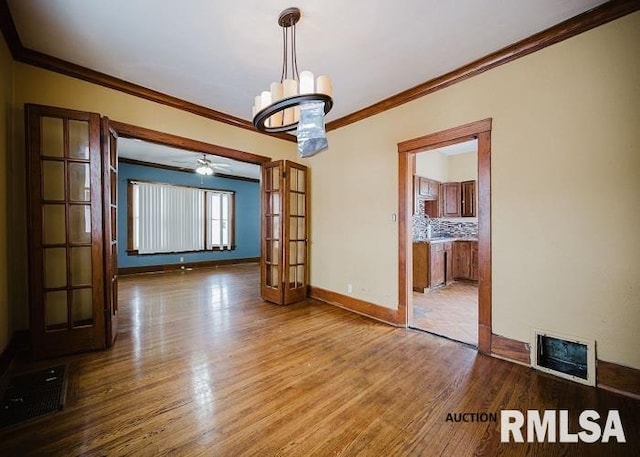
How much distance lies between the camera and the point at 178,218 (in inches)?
285

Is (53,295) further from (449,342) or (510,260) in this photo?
(510,260)

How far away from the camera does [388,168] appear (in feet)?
11.1

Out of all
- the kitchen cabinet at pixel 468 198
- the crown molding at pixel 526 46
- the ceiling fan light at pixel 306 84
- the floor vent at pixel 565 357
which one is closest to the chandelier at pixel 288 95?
the ceiling fan light at pixel 306 84

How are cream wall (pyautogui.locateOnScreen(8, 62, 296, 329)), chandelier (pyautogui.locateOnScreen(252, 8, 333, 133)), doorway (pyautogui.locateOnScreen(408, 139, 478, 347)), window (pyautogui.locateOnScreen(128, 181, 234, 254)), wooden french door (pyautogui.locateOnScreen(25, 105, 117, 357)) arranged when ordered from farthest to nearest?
window (pyautogui.locateOnScreen(128, 181, 234, 254)), doorway (pyautogui.locateOnScreen(408, 139, 478, 347)), cream wall (pyautogui.locateOnScreen(8, 62, 296, 329)), wooden french door (pyautogui.locateOnScreen(25, 105, 117, 357)), chandelier (pyautogui.locateOnScreen(252, 8, 333, 133))

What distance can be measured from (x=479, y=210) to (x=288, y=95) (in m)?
2.09

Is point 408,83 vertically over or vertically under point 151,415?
over

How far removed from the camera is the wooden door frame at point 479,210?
2525 millimetres

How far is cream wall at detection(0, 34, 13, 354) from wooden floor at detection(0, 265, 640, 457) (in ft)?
1.36

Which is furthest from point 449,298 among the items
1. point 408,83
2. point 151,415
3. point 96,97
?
point 96,97

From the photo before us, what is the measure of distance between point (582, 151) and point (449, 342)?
2.05 metres

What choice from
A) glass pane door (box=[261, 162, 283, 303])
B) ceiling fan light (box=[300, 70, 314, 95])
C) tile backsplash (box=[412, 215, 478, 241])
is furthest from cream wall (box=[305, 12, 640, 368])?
tile backsplash (box=[412, 215, 478, 241])

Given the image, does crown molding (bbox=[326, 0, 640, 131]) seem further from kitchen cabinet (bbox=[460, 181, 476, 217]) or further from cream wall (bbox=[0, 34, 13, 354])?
cream wall (bbox=[0, 34, 13, 354])

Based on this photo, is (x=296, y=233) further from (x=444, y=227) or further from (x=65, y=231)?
(x=444, y=227)

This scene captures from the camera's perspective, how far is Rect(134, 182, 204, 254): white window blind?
21.8 feet
